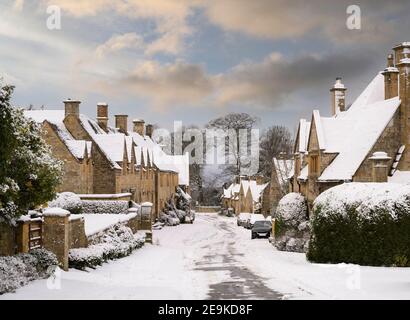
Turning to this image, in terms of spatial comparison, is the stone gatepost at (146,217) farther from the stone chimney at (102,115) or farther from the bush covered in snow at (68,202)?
the stone chimney at (102,115)

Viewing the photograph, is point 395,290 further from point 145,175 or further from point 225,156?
point 225,156

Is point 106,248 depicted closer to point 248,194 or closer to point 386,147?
point 386,147

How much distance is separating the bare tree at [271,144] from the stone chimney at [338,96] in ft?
119

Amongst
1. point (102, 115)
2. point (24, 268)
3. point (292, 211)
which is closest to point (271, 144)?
point (102, 115)

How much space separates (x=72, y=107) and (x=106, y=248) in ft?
79.8

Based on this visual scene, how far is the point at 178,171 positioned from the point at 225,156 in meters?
9.14

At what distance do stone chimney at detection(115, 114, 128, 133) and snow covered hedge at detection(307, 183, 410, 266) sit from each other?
43.2 m

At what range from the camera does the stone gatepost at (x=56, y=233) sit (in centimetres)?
1867

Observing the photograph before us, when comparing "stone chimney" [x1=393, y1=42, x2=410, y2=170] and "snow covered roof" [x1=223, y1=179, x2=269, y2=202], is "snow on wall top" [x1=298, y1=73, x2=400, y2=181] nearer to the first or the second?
"stone chimney" [x1=393, y1=42, x2=410, y2=170]

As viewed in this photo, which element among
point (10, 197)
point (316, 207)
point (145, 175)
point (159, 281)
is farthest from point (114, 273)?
point (145, 175)

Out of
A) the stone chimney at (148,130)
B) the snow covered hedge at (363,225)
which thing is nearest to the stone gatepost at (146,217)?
the snow covered hedge at (363,225)

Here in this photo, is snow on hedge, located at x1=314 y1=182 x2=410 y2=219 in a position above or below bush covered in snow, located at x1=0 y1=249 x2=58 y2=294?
above

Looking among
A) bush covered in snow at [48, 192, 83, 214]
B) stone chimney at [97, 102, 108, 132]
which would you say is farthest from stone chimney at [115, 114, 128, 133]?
bush covered in snow at [48, 192, 83, 214]

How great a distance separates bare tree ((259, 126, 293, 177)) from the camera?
84250mm
